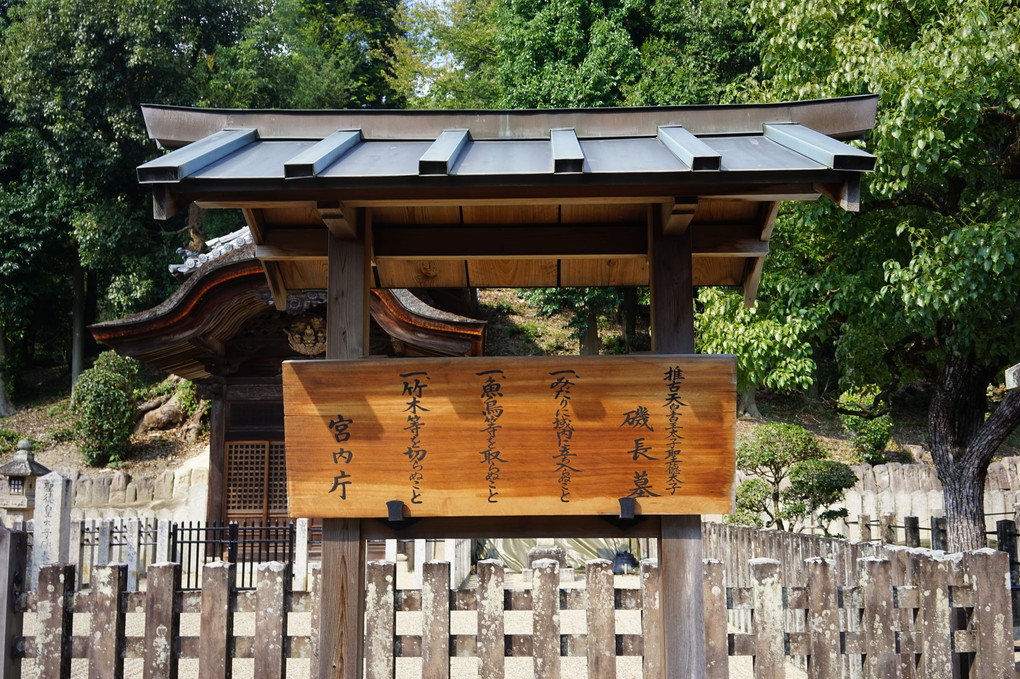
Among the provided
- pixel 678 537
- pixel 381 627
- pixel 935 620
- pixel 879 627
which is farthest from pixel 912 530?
pixel 381 627

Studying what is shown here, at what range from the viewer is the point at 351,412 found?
4.09 metres

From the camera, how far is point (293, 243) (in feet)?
15.4

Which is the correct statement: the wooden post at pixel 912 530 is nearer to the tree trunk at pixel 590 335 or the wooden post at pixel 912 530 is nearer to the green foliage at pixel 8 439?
the tree trunk at pixel 590 335

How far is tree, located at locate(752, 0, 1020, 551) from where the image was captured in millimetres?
8922

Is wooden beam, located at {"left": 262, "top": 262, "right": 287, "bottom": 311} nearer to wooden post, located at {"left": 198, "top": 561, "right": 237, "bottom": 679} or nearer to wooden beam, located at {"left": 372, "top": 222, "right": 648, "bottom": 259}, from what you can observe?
wooden beam, located at {"left": 372, "top": 222, "right": 648, "bottom": 259}

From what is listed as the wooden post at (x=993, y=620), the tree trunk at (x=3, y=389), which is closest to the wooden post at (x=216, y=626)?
the wooden post at (x=993, y=620)

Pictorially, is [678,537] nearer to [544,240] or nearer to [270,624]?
[544,240]

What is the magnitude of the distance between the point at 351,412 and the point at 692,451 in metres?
1.77

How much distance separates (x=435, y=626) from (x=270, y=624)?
881 mm

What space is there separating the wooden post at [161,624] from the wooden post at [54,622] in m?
0.52

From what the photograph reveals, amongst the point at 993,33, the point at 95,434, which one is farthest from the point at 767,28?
the point at 95,434

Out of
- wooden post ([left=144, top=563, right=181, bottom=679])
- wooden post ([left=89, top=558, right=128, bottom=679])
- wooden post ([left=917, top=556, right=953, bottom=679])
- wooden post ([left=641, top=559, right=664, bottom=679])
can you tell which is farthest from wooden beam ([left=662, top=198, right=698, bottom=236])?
wooden post ([left=89, top=558, right=128, bottom=679])

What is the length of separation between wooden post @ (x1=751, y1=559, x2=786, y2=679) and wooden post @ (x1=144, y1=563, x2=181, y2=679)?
331 centimetres

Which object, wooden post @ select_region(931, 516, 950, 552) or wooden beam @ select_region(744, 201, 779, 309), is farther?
wooden post @ select_region(931, 516, 950, 552)
